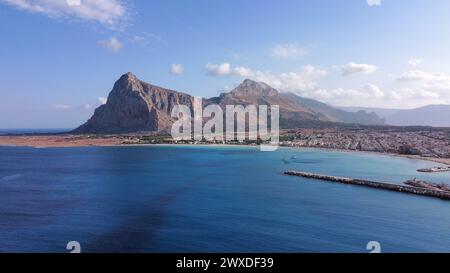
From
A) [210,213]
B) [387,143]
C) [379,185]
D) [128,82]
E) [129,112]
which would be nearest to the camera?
[210,213]

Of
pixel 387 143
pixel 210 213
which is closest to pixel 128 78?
pixel 387 143

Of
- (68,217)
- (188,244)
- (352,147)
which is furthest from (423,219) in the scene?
(352,147)

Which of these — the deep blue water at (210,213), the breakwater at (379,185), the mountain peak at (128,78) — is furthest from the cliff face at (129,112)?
the breakwater at (379,185)

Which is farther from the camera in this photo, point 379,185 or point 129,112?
point 129,112

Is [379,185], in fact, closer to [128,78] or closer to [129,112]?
[129,112]

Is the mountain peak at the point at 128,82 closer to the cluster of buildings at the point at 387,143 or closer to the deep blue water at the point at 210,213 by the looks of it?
the cluster of buildings at the point at 387,143

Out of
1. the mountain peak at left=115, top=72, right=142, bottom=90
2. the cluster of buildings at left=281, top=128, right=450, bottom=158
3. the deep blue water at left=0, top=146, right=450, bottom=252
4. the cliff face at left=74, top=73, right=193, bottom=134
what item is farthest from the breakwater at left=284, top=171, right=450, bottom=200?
the mountain peak at left=115, top=72, right=142, bottom=90
